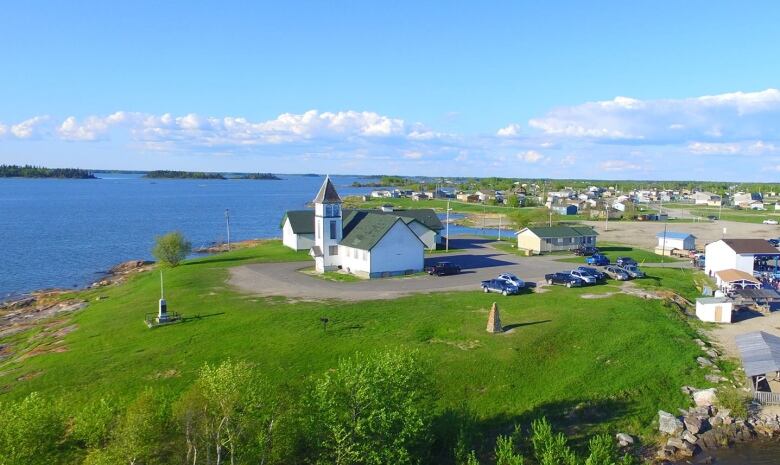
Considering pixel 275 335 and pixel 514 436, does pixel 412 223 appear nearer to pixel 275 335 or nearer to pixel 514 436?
pixel 275 335

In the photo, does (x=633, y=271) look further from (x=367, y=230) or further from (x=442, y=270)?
(x=367, y=230)

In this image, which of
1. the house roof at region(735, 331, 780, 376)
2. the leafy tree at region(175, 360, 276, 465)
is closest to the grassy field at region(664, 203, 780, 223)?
the house roof at region(735, 331, 780, 376)

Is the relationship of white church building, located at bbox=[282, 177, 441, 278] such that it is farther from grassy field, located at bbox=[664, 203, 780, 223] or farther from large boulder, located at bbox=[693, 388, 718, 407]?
grassy field, located at bbox=[664, 203, 780, 223]

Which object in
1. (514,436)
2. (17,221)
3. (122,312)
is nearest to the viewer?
(514,436)

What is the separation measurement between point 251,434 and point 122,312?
2927 centimetres

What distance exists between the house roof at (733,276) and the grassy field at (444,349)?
13.4m

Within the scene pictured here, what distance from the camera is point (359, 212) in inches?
2514

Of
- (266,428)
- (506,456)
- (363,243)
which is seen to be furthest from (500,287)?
(266,428)

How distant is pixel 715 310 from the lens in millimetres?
43125

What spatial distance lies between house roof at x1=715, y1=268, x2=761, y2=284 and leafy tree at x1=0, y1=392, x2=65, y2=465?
56.3 m

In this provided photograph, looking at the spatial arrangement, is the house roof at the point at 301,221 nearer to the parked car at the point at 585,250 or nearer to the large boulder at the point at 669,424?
the parked car at the point at 585,250

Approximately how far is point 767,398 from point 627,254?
150 feet

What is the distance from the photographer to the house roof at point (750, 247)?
2249 inches

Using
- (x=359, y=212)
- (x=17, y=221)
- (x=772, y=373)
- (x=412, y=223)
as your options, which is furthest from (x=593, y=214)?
(x=17, y=221)
